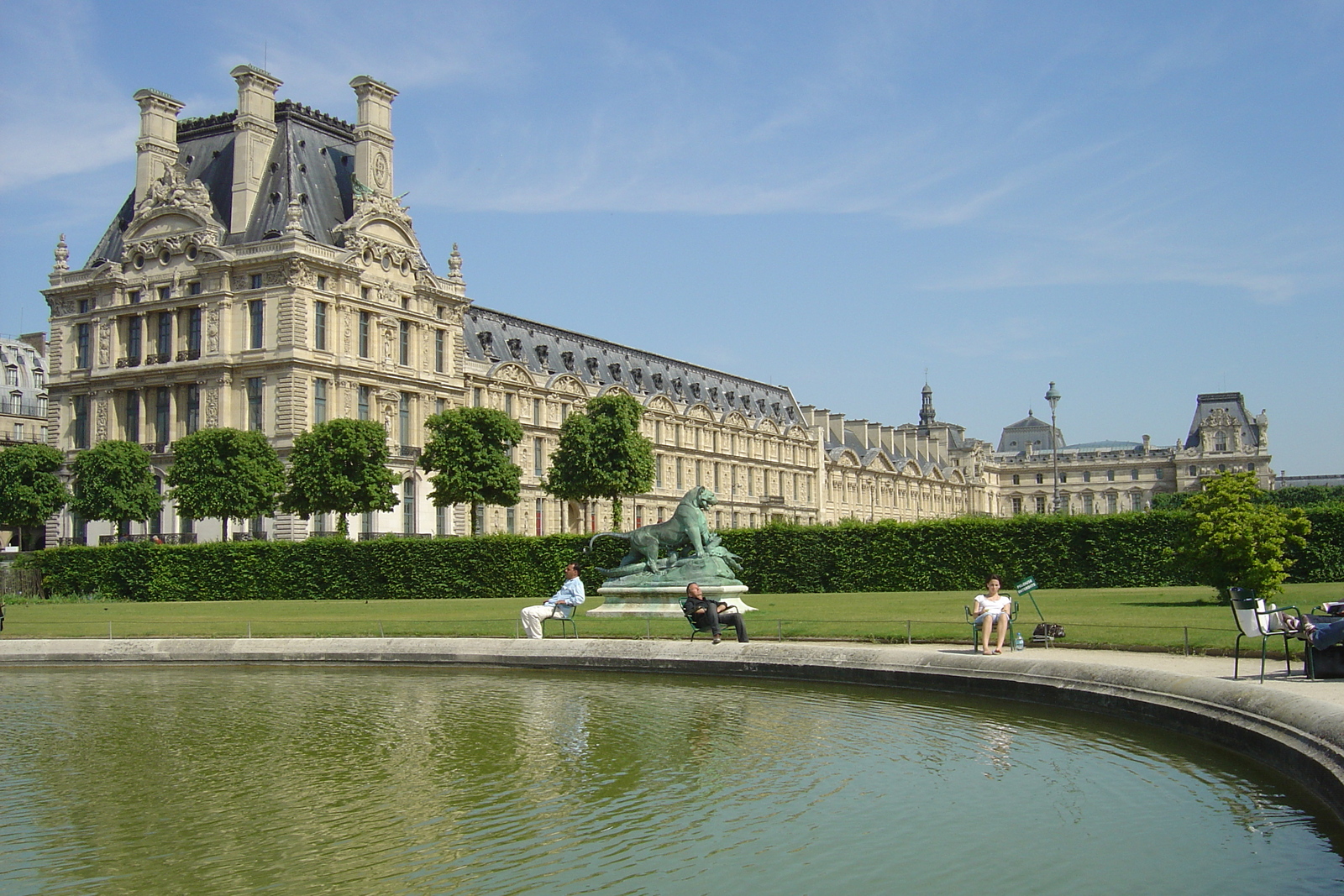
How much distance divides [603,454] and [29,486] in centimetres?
2766

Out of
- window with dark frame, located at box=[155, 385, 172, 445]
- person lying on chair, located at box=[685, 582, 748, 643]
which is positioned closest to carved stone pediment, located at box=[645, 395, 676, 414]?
window with dark frame, located at box=[155, 385, 172, 445]

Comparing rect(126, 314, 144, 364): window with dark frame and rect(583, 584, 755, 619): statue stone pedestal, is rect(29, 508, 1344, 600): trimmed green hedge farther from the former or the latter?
rect(126, 314, 144, 364): window with dark frame

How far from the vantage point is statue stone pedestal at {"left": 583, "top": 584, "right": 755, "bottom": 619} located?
2738 cm

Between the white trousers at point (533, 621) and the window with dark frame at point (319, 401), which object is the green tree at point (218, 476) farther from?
the white trousers at point (533, 621)

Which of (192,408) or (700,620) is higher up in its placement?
(192,408)

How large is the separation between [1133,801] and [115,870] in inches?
309

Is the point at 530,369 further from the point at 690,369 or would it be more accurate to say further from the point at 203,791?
the point at 203,791

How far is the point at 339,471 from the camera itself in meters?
51.8

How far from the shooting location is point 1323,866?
8.33m

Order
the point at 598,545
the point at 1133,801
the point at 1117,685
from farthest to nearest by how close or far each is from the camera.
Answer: the point at 598,545 → the point at 1117,685 → the point at 1133,801

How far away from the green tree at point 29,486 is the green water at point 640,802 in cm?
4804

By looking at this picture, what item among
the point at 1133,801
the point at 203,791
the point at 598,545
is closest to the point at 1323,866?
the point at 1133,801

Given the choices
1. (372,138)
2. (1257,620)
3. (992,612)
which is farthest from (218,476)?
(1257,620)

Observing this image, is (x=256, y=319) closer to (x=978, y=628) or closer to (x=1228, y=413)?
(x=978, y=628)
